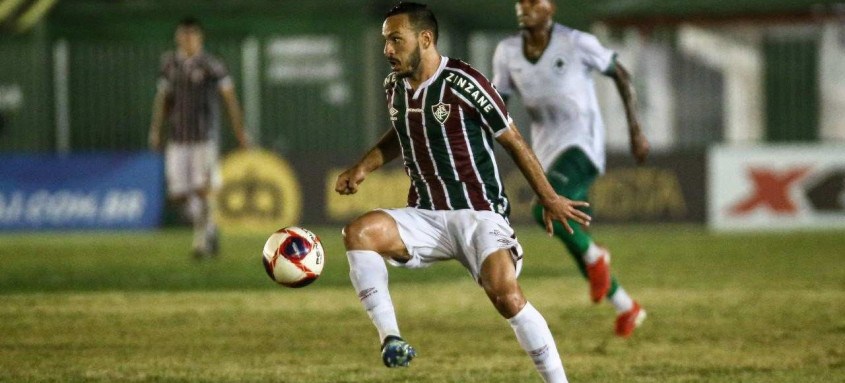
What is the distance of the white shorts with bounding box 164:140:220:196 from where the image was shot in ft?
53.4

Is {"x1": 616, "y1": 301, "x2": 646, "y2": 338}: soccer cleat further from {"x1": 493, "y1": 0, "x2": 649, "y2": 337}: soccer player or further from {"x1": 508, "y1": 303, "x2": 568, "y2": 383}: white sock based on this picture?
{"x1": 508, "y1": 303, "x2": 568, "y2": 383}: white sock

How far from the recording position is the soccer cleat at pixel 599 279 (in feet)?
31.3

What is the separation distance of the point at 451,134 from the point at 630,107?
3.20 m

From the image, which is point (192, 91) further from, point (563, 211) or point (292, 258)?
point (563, 211)

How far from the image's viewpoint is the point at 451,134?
6.86m

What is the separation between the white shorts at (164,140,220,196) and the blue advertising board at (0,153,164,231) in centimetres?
499

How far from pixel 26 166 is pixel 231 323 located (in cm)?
1204

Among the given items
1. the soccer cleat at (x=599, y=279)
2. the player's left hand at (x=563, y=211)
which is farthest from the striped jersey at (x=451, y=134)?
the soccer cleat at (x=599, y=279)

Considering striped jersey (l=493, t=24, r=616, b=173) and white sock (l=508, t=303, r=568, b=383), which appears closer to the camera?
white sock (l=508, t=303, r=568, b=383)

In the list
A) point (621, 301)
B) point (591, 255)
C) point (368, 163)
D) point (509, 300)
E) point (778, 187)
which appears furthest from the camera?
point (778, 187)

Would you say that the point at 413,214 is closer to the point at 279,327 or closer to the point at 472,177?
the point at 472,177

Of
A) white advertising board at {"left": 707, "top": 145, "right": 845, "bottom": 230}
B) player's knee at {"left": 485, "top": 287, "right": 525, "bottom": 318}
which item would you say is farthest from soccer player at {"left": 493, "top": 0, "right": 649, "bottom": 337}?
white advertising board at {"left": 707, "top": 145, "right": 845, "bottom": 230}

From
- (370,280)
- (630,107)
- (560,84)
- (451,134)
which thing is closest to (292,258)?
(370,280)

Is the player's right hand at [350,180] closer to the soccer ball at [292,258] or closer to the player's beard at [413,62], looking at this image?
the soccer ball at [292,258]
